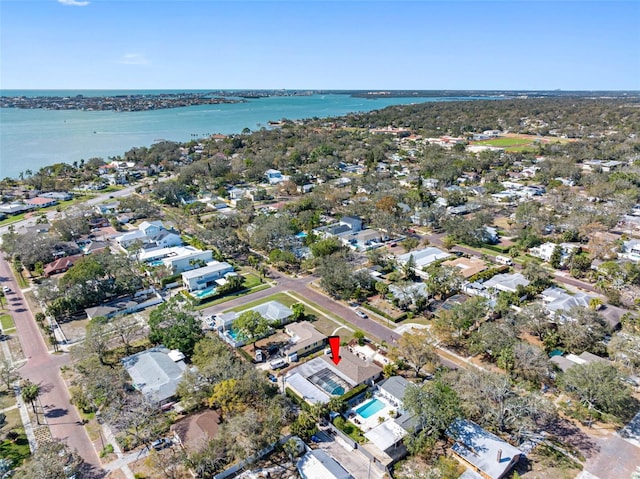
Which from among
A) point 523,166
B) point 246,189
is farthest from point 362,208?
point 523,166

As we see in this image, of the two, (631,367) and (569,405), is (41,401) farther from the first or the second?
(631,367)

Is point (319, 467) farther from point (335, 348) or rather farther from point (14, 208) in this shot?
point (14, 208)

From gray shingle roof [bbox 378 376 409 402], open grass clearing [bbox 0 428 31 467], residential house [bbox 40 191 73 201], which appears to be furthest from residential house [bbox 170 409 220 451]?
residential house [bbox 40 191 73 201]

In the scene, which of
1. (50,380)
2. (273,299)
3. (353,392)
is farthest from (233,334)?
(50,380)

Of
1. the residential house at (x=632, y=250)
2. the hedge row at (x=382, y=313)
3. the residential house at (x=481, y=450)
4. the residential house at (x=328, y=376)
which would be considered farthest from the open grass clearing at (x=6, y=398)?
the residential house at (x=632, y=250)

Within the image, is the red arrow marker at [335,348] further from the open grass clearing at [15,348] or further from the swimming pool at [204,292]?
the open grass clearing at [15,348]

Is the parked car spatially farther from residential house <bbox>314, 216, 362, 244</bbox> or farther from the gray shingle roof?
residential house <bbox>314, 216, 362, 244</bbox>
